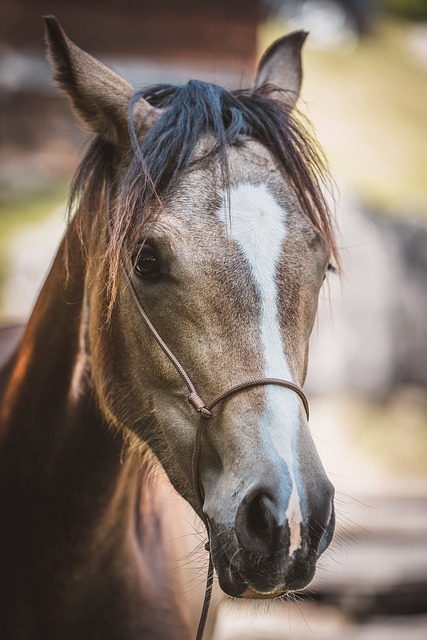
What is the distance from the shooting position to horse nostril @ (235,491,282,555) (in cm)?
146

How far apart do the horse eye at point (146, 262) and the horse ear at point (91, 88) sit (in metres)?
0.40

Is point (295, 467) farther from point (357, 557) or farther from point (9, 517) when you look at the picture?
point (357, 557)

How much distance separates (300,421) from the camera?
1.56 m

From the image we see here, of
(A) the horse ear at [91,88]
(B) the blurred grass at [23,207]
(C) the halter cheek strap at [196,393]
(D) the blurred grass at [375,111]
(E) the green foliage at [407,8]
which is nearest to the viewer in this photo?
(C) the halter cheek strap at [196,393]

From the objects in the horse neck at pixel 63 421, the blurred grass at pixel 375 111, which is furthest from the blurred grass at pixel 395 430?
the horse neck at pixel 63 421

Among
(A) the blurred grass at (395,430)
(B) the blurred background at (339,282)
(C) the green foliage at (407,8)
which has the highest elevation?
(C) the green foliage at (407,8)

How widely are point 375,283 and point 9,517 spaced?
7.17 meters

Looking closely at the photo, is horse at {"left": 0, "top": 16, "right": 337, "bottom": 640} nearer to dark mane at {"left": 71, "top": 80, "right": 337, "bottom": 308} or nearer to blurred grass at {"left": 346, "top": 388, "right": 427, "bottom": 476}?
dark mane at {"left": 71, "top": 80, "right": 337, "bottom": 308}

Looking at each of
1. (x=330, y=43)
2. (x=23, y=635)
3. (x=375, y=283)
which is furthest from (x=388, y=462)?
(x=330, y=43)

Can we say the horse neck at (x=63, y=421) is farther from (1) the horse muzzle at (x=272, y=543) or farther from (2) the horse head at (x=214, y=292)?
(1) the horse muzzle at (x=272, y=543)

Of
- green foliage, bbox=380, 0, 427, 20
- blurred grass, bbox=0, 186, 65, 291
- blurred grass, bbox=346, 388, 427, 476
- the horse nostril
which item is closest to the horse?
the horse nostril

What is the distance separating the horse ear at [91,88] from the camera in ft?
6.21

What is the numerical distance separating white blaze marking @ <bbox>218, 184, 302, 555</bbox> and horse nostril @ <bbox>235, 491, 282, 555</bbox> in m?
0.04

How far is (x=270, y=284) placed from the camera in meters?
1.66
